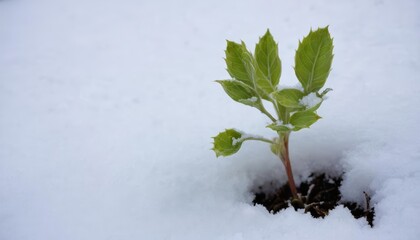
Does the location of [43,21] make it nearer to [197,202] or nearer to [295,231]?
[197,202]

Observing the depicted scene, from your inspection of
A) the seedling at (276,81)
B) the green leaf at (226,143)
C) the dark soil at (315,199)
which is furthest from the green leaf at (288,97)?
the dark soil at (315,199)

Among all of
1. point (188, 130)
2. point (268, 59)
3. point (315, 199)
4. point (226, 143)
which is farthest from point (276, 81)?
point (188, 130)

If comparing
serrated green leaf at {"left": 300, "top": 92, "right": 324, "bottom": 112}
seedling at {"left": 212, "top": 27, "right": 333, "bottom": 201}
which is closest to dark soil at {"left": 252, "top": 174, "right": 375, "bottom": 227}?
seedling at {"left": 212, "top": 27, "right": 333, "bottom": 201}

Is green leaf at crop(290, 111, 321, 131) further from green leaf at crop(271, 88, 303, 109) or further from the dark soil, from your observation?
the dark soil

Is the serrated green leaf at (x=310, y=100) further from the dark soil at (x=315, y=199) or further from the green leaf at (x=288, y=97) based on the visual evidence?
the dark soil at (x=315, y=199)

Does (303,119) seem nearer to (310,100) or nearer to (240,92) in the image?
(310,100)

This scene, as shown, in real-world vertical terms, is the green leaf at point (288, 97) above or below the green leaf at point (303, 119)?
above

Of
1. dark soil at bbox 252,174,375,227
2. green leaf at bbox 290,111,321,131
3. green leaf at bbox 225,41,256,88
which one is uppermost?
green leaf at bbox 225,41,256,88
